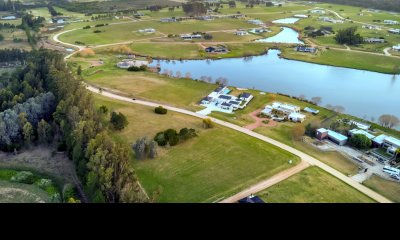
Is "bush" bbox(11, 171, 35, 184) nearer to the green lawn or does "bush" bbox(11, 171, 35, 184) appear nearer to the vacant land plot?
the vacant land plot

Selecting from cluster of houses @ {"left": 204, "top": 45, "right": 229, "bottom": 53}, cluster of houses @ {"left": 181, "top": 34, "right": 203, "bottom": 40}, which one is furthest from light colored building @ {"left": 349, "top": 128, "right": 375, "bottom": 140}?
cluster of houses @ {"left": 181, "top": 34, "right": 203, "bottom": 40}

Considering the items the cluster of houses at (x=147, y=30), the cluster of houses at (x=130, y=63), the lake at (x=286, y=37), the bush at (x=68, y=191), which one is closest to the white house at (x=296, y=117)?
the bush at (x=68, y=191)

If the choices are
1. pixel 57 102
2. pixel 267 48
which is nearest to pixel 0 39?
pixel 57 102

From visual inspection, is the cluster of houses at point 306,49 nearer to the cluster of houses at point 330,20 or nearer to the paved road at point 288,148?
the cluster of houses at point 330,20

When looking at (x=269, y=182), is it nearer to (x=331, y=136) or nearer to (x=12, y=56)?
(x=331, y=136)

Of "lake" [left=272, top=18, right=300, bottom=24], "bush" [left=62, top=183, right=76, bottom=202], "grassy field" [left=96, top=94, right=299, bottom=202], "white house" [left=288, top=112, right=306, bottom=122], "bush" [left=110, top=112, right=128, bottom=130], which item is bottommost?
"bush" [left=62, top=183, right=76, bottom=202]
